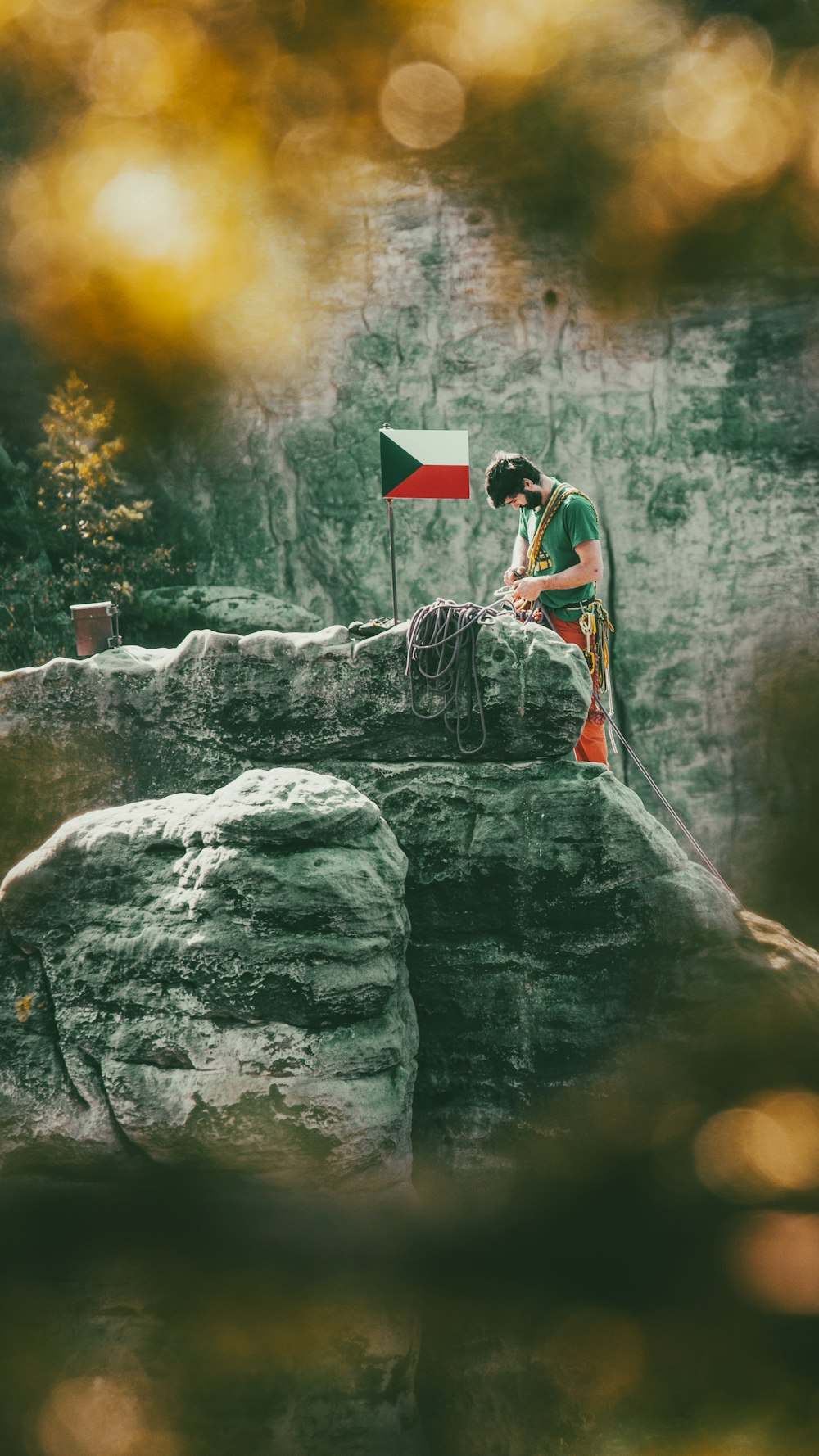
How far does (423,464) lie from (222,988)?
1.82 metres

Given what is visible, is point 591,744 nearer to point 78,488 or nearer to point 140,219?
point 140,219

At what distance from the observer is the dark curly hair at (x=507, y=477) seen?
159 inches

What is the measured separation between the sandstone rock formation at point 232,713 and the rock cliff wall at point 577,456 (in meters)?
3.84

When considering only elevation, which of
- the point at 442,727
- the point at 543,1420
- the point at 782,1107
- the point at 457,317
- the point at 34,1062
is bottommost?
the point at 543,1420

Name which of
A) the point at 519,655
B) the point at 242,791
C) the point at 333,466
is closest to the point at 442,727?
the point at 519,655

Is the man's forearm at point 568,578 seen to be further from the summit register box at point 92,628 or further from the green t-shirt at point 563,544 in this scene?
the summit register box at point 92,628

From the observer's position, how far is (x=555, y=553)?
4.20 metres

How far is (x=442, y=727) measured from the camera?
3633 mm

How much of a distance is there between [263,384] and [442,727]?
4.67m

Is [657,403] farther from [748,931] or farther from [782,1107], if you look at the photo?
[782,1107]

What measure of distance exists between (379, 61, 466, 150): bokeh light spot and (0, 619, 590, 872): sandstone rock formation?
15.9ft

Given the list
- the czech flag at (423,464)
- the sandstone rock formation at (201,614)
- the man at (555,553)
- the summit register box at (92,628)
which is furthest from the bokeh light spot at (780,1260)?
the sandstone rock formation at (201,614)

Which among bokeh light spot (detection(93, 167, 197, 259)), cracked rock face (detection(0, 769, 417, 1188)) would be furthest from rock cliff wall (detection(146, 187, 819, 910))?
cracked rock face (detection(0, 769, 417, 1188))

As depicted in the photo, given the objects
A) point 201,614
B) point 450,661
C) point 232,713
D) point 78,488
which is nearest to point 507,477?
point 450,661
